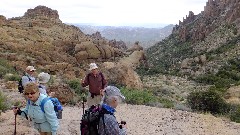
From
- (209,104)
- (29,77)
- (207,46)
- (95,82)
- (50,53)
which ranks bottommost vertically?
(207,46)

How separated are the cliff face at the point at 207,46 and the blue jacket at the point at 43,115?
5001cm

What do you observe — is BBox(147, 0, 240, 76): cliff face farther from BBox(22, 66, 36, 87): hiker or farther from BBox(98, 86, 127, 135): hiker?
BBox(98, 86, 127, 135): hiker

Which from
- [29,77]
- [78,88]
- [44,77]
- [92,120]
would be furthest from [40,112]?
[78,88]

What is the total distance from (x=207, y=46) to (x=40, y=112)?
245 ft

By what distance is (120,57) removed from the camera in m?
51.1

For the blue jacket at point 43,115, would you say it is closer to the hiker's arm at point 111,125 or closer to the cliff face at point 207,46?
the hiker's arm at point 111,125

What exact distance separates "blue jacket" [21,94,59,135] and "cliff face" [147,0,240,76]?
164ft

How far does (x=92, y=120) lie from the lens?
4.15 metres

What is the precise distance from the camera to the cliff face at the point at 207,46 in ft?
197

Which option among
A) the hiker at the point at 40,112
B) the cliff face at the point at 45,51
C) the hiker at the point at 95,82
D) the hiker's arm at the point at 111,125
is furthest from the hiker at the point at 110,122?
the cliff face at the point at 45,51

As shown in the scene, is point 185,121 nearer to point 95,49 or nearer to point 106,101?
point 106,101

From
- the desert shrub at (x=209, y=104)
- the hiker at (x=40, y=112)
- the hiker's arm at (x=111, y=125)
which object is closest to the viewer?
the hiker's arm at (x=111, y=125)

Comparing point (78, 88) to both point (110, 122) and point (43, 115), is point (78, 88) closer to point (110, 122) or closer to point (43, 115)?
point (43, 115)

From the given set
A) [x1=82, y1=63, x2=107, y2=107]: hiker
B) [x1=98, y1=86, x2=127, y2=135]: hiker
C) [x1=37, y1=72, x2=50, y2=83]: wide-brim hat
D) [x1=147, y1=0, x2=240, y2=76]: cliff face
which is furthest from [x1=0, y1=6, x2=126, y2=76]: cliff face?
[x1=98, y1=86, x2=127, y2=135]: hiker
